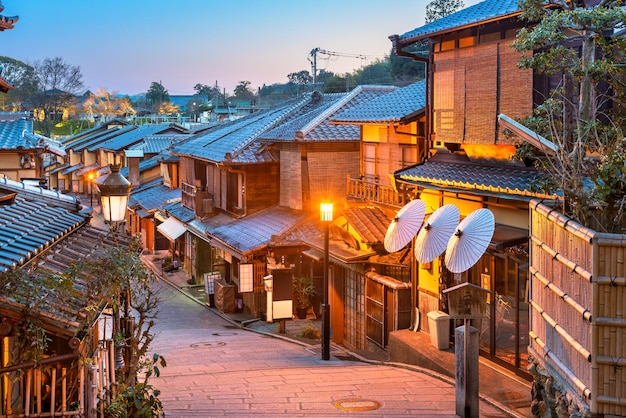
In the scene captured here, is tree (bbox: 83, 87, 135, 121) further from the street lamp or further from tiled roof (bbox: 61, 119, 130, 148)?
the street lamp

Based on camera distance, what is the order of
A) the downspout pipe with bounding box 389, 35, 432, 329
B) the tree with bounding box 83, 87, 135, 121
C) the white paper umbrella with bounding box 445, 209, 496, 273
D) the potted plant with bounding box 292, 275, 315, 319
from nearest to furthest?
1. the white paper umbrella with bounding box 445, 209, 496, 273
2. the downspout pipe with bounding box 389, 35, 432, 329
3. the potted plant with bounding box 292, 275, 315, 319
4. the tree with bounding box 83, 87, 135, 121

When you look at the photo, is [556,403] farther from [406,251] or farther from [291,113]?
[291,113]

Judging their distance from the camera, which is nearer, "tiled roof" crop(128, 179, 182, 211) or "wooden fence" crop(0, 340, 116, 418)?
"wooden fence" crop(0, 340, 116, 418)

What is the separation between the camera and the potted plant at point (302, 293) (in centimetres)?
2675

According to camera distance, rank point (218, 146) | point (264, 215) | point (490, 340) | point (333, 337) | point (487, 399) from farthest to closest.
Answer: point (218, 146), point (264, 215), point (333, 337), point (490, 340), point (487, 399)

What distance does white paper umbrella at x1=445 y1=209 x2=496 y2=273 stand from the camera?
1406cm

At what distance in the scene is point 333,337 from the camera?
962 inches

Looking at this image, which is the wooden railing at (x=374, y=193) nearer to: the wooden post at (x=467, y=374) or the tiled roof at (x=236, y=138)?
the tiled roof at (x=236, y=138)

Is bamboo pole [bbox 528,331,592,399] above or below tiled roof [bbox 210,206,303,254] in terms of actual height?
above

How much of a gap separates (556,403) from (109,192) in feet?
24.8

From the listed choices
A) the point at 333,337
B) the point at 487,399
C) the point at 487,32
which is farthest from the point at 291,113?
the point at 487,399

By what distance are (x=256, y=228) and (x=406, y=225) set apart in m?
12.0

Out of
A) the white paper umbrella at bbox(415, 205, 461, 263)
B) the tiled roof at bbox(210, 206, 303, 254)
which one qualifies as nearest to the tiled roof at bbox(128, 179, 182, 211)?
the tiled roof at bbox(210, 206, 303, 254)

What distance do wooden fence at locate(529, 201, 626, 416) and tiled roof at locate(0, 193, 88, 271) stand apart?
6734 millimetres
